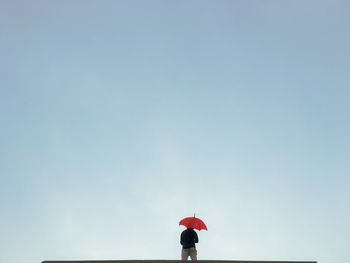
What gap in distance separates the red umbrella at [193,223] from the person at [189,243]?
0.68 ft

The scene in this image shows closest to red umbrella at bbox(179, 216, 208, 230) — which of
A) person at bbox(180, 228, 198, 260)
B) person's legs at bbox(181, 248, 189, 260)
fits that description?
person at bbox(180, 228, 198, 260)

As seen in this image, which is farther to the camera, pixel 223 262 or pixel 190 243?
pixel 190 243

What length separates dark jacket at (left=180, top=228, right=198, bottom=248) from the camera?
50.3 ft

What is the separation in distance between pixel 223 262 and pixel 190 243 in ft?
13.1

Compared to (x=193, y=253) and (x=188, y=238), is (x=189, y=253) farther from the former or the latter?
(x=188, y=238)

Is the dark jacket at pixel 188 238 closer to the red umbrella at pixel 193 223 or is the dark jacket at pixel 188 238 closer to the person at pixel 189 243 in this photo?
the person at pixel 189 243

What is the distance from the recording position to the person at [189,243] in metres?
15.3

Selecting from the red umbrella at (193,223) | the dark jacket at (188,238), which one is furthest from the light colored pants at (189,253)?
the red umbrella at (193,223)

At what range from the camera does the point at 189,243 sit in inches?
604

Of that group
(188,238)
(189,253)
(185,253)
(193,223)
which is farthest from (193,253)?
(193,223)

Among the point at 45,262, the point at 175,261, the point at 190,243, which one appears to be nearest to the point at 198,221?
the point at 190,243

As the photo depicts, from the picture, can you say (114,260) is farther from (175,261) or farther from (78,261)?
(175,261)

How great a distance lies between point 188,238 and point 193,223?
2.10 ft

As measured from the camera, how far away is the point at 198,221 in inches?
621
